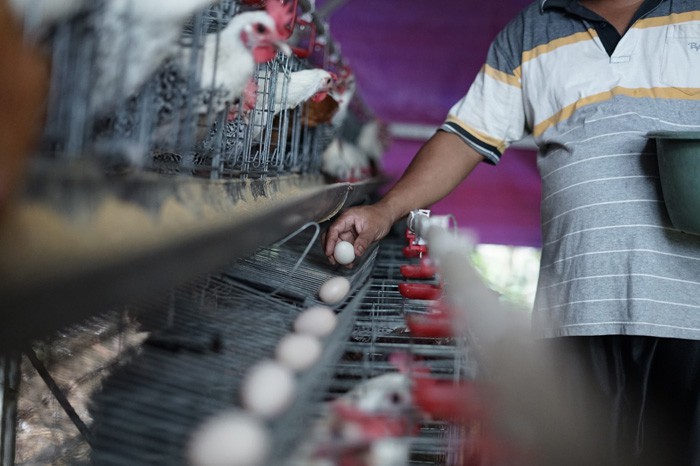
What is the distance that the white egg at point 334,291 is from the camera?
1.14 m

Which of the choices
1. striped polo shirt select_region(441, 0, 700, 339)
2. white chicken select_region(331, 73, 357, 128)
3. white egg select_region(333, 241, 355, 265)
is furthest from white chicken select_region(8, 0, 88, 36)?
white chicken select_region(331, 73, 357, 128)

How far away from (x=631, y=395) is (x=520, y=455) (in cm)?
97

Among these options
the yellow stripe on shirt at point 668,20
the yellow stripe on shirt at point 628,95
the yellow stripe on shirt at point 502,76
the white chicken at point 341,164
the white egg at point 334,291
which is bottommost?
the white egg at point 334,291

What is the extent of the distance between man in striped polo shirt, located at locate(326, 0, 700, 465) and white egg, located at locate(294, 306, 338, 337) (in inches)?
19.4

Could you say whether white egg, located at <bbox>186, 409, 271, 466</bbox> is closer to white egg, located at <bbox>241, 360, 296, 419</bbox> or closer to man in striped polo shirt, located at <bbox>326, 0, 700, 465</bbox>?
white egg, located at <bbox>241, 360, 296, 419</bbox>

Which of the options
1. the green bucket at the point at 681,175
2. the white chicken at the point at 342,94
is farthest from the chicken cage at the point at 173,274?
the white chicken at the point at 342,94

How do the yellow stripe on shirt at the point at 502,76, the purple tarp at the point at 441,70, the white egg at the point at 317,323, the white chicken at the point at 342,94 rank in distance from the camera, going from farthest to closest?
the purple tarp at the point at 441,70
the white chicken at the point at 342,94
the yellow stripe on shirt at the point at 502,76
the white egg at the point at 317,323

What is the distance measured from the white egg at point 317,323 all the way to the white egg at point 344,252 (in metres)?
0.44

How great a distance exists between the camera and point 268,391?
64 centimetres

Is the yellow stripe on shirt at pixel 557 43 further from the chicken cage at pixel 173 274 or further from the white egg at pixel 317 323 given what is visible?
the white egg at pixel 317 323

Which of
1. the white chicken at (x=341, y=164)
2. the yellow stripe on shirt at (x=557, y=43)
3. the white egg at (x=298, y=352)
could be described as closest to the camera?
the white egg at (x=298, y=352)

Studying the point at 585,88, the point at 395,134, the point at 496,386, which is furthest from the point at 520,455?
the point at 395,134

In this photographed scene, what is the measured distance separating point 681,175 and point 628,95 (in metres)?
0.30

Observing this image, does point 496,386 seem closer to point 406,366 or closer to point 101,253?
point 406,366
